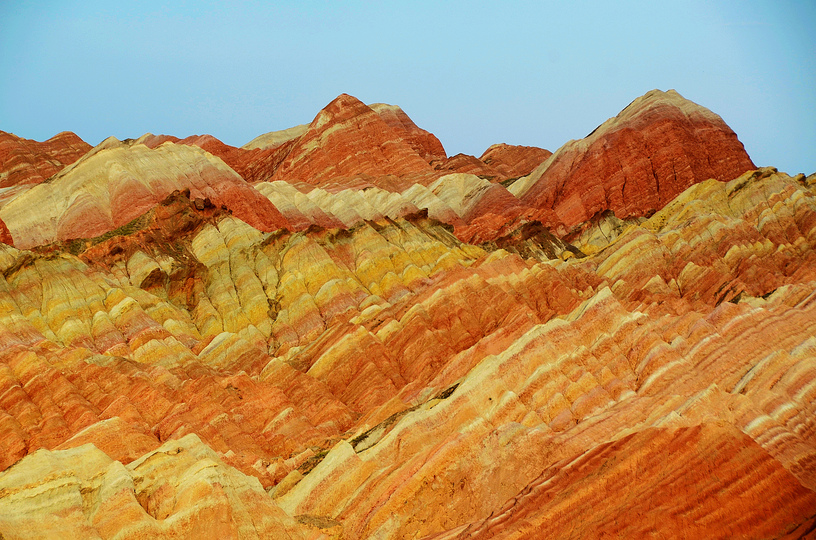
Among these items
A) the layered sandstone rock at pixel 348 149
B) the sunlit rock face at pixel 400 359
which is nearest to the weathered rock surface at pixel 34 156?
the sunlit rock face at pixel 400 359

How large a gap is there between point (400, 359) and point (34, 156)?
104483mm

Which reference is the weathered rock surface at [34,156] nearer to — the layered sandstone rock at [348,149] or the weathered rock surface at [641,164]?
the layered sandstone rock at [348,149]

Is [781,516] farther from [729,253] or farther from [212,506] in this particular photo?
[729,253]

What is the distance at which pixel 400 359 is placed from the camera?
222ft

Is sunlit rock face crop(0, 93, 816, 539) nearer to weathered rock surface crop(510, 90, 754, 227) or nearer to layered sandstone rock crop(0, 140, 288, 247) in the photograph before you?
layered sandstone rock crop(0, 140, 288, 247)

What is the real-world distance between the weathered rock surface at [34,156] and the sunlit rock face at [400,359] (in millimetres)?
28248

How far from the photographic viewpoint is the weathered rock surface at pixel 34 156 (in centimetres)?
14162

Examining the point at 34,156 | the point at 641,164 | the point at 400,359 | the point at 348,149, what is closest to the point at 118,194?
the point at 400,359

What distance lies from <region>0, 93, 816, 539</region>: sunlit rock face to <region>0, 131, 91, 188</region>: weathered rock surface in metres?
28.2

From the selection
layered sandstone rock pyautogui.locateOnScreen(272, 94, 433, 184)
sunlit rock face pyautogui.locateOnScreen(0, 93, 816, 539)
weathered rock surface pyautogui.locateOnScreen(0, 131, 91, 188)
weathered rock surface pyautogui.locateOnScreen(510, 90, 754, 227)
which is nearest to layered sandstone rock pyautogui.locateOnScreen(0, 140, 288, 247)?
sunlit rock face pyautogui.locateOnScreen(0, 93, 816, 539)

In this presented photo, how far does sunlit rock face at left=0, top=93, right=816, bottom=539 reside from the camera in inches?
1447

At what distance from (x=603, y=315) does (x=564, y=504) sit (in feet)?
65.8

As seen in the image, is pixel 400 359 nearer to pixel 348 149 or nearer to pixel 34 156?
pixel 348 149

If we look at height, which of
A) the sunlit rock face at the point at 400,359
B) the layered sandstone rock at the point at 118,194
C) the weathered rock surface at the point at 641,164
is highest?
the layered sandstone rock at the point at 118,194
